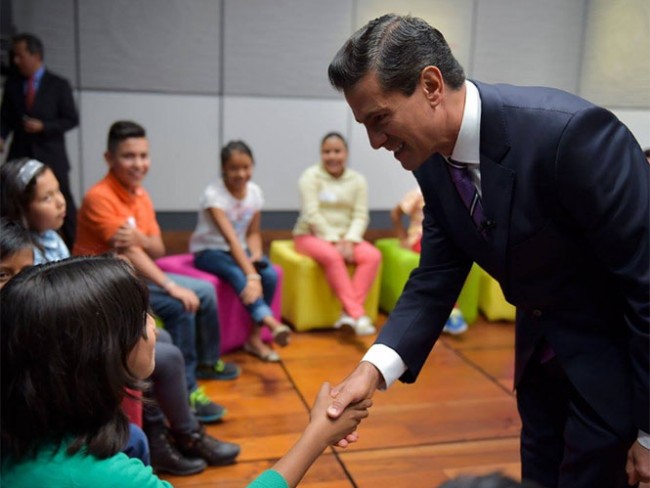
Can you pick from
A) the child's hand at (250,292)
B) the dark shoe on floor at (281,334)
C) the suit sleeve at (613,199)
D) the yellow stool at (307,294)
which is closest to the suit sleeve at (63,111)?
the yellow stool at (307,294)

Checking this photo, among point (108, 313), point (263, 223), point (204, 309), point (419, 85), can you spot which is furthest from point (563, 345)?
point (263, 223)

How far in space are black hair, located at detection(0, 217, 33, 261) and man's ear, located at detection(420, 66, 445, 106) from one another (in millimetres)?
1276

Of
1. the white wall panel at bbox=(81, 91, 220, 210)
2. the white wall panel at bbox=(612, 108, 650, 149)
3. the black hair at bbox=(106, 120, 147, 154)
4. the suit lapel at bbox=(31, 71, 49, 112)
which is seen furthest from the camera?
the white wall panel at bbox=(81, 91, 220, 210)

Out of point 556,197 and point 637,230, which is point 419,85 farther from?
point 637,230

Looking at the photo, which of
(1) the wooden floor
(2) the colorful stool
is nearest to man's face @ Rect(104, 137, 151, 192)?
(1) the wooden floor

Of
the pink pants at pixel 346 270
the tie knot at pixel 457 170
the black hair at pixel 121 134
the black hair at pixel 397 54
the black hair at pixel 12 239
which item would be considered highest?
the black hair at pixel 397 54

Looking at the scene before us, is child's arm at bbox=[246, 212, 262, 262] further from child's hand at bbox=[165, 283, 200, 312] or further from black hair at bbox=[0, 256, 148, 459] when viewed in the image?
black hair at bbox=[0, 256, 148, 459]

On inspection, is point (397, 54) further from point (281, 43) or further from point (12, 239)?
point (281, 43)

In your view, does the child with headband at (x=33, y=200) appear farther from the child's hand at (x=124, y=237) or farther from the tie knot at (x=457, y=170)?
the tie knot at (x=457, y=170)

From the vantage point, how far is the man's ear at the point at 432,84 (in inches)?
43.6

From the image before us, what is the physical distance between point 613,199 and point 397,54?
414mm

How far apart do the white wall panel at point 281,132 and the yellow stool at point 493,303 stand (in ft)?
5.26

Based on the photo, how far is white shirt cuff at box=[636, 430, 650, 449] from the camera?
1084mm

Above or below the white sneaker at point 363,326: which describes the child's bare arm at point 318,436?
above
